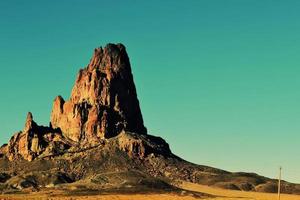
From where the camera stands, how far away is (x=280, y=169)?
419 feet

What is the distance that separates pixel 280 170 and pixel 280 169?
1.47 feet

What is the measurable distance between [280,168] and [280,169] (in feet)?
1.66

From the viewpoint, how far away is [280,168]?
418ft

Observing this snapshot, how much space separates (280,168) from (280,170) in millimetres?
955

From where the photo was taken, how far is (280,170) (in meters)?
128
